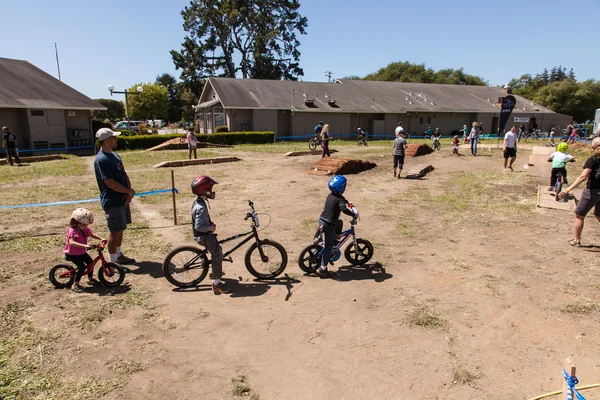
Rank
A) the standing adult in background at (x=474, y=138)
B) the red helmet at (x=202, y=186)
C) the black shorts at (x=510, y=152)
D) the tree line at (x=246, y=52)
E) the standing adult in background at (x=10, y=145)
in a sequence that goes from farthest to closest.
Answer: the tree line at (x=246, y=52) → the standing adult in background at (x=474, y=138) → the standing adult in background at (x=10, y=145) → the black shorts at (x=510, y=152) → the red helmet at (x=202, y=186)

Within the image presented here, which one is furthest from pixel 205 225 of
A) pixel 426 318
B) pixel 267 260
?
pixel 426 318

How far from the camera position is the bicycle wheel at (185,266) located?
5340 millimetres

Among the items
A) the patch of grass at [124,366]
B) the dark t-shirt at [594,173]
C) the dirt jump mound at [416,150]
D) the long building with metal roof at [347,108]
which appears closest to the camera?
the patch of grass at [124,366]

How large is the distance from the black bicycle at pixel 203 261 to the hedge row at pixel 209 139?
922 inches

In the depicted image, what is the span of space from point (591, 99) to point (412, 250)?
66.4 meters

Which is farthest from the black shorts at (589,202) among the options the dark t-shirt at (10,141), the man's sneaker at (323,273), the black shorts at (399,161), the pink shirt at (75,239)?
the dark t-shirt at (10,141)

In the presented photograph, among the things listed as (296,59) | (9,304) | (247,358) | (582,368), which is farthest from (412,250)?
(296,59)

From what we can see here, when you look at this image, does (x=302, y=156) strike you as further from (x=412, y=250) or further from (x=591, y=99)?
(x=591, y=99)

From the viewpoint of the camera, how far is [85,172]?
16.5 metres

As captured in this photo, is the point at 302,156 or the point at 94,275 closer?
the point at 94,275

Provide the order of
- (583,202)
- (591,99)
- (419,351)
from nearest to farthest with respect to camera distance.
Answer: (419,351), (583,202), (591,99)

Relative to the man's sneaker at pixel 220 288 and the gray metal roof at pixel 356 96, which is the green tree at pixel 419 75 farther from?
the man's sneaker at pixel 220 288

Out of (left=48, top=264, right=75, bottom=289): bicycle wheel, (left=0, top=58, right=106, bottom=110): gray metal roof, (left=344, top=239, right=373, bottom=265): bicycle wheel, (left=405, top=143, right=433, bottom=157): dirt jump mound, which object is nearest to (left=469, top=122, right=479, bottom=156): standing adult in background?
(left=405, top=143, right=433, bottom=157): dirt jump mound

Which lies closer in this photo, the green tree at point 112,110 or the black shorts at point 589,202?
the black shorts at point 589,202
